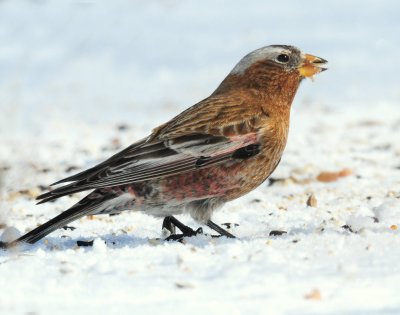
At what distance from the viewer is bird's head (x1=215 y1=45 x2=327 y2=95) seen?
6.27 m

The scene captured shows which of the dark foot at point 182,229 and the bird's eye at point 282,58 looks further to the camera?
the bird's eye at point 282,58

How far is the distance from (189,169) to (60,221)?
765 mm

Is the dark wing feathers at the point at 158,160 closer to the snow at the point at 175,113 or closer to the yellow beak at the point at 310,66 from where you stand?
the snow at the point at 175,113

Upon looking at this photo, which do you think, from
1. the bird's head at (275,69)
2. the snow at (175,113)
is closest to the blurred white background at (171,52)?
the snow at (175,113)

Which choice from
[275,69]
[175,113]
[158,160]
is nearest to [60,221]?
[158,160]

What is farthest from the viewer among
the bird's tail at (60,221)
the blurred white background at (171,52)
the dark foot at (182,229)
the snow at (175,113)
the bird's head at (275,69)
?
the blurred white background at (171,52)

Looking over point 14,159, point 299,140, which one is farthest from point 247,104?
point 299,140

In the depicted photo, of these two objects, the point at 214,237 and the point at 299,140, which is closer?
the point at 214,237

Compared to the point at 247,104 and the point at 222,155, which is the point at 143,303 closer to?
the point at 222,155

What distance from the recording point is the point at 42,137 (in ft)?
31.7

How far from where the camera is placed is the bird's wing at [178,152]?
554cm

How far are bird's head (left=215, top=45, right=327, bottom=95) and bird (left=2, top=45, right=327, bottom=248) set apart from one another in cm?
36

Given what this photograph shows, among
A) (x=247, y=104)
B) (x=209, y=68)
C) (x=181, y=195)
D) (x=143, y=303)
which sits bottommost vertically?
(x=143, y=303)

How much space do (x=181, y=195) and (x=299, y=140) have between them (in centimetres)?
412
